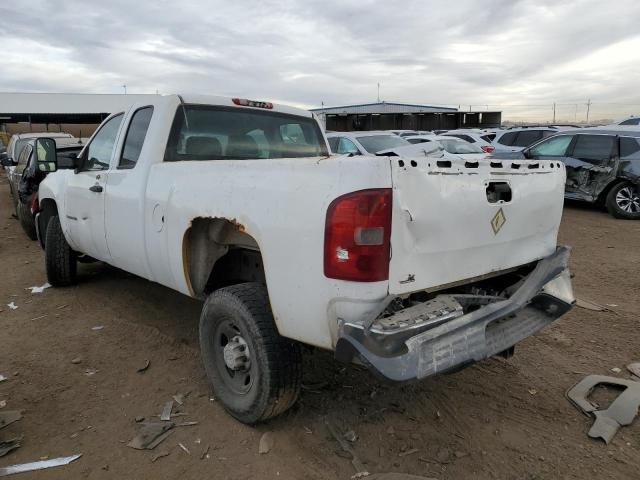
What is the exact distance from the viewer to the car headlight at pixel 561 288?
302 centimetres

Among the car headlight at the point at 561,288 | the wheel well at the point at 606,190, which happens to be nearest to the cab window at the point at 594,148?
the wheel well at the point at 606,190

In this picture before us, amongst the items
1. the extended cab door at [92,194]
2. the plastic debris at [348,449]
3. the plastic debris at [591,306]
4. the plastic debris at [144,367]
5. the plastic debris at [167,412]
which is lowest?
the plastic debris at [167,412]

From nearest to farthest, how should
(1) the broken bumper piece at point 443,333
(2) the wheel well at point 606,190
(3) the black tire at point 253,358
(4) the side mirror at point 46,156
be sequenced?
1. (1) the broken bumper piece at point 443,333
2. (3) the black tire at point 253,358
3. (4) the side mirror at point 46,156
4. (2) the wheel well at point 606,190

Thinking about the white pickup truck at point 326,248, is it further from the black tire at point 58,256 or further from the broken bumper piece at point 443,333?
the black tire at point 58,256

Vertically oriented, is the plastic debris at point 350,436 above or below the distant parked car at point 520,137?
below

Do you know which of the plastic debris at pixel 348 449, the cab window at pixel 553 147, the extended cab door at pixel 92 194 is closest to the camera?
the plastic debris at pixel 348 449

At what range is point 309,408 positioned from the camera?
10.5ft

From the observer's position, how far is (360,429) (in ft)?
9.80

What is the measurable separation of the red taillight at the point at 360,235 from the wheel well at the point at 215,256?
88 centimetres

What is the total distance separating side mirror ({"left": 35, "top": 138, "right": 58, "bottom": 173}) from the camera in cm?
461

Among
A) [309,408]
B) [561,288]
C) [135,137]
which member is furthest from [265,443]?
[135,137]

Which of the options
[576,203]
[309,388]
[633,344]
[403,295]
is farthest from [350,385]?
[576,203]

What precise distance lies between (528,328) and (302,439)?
1.45m

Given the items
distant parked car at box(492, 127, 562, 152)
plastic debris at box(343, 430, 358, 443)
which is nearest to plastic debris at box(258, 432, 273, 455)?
plastic debris at box(343, 430, 358, 443)
